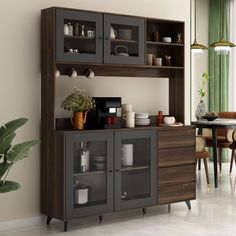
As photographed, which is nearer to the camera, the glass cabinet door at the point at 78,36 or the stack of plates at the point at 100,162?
the glass cabinet door at the point at 78,36

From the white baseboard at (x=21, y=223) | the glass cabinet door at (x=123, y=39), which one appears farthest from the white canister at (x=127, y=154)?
the white baseboard at (x=21, y=223)

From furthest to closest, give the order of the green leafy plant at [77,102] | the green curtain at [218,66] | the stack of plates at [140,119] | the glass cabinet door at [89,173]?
the green curtain at [218,66]
the stack of plates at [140,119]
the green leafy plant at [77,102]
the glass cabinet door at [89,173]

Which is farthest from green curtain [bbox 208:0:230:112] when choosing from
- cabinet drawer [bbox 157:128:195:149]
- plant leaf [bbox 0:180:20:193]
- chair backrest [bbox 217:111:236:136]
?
plant leaf [bbox 0:180:20:193]

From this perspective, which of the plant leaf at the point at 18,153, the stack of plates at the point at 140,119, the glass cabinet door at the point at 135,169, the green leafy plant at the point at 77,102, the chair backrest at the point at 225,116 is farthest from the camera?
the chair backrest at the point at 225,116

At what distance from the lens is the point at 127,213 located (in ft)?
18.1

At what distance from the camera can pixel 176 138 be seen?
545 cm

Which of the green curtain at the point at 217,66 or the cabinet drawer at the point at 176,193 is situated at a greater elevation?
the green curtain at the point at 217,66

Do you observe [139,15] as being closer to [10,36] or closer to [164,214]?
[10,36]

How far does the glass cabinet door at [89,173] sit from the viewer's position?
4.79m

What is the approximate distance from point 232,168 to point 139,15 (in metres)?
3.76

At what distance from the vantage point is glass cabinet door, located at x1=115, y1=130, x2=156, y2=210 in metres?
5.08

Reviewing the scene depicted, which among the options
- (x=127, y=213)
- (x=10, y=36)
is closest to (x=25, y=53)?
Result: (x=10, y=36)

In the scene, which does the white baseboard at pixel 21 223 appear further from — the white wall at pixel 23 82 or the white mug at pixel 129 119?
the white mug at pixel 129 119

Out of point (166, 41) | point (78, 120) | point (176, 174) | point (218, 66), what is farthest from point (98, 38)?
point (218, 66)
